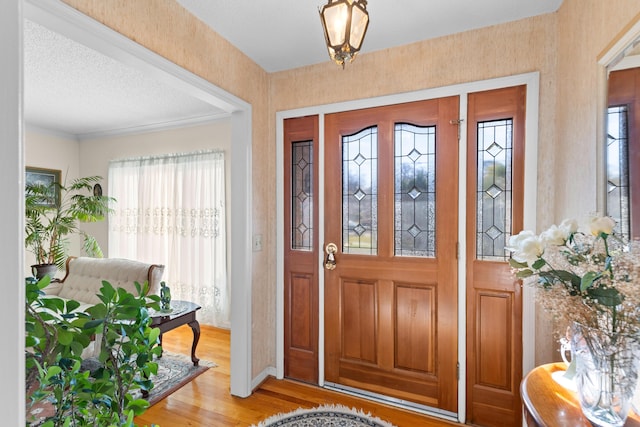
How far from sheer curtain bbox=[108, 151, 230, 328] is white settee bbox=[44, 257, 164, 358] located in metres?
0.76

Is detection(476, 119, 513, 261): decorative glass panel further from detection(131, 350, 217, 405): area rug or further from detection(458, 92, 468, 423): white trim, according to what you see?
detection(131, 350, 217, 405): area rug

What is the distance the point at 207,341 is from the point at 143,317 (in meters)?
2.89

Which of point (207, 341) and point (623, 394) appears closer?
point (623, 394)

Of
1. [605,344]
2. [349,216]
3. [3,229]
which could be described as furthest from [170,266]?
[605,344]

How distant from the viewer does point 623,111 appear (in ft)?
3.74

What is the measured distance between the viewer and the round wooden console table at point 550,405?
Result: 986 mm

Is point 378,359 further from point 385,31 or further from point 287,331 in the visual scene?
point 385,31

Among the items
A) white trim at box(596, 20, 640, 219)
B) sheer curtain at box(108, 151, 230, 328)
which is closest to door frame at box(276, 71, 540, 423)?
white trim at box(596, 20, 640, 219)

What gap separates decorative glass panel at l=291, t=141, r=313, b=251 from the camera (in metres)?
2.54

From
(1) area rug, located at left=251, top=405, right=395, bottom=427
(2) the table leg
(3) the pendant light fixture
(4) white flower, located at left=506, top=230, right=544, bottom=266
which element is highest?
(3) the pendant light fixture

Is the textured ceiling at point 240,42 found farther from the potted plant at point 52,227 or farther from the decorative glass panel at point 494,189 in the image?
the potted plant at point 52,227

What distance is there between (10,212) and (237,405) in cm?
218

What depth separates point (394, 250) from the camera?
228 centimetres

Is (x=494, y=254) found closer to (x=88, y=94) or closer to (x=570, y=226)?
(x=570, y=226)
